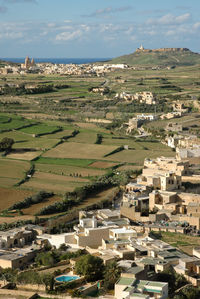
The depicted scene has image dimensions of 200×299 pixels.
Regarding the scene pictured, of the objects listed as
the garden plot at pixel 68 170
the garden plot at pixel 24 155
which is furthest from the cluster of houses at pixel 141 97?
the garden plot at pixel 68 170

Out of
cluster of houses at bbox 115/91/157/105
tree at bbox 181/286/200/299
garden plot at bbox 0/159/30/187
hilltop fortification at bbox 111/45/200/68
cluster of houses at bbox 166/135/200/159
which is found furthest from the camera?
hilltop fortification at bbox 111/45/200/68

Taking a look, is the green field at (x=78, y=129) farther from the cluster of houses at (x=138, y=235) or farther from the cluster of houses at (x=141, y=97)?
the cluster of houses at (x=138, y=235)

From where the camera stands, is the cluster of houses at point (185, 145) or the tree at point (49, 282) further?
the cluster of houses at point (185, 145)

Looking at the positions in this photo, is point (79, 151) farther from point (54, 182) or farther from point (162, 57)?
point (162, 57)

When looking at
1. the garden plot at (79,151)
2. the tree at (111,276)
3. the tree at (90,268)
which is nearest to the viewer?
the tree at (111,276)

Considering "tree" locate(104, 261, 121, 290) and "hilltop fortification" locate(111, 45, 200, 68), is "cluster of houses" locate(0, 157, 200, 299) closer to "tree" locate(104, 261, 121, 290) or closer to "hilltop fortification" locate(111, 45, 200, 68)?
"tree" locate(104, 261, 121, 290)

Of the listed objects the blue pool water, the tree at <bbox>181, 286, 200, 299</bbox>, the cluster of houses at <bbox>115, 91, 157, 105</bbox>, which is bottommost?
the blue pool water

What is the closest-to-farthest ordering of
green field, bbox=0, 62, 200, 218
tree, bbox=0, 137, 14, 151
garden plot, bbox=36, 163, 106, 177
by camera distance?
garden plot, bbox=36, 163, 106, 177, green field, bbox=0, 62, 200, 218, tree, bbox=0, 137, 14, 151

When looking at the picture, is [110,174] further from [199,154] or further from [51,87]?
[51,87]

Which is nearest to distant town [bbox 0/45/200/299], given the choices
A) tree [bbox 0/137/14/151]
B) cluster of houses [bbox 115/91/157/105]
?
tree [bbox 0/137/14/151]
